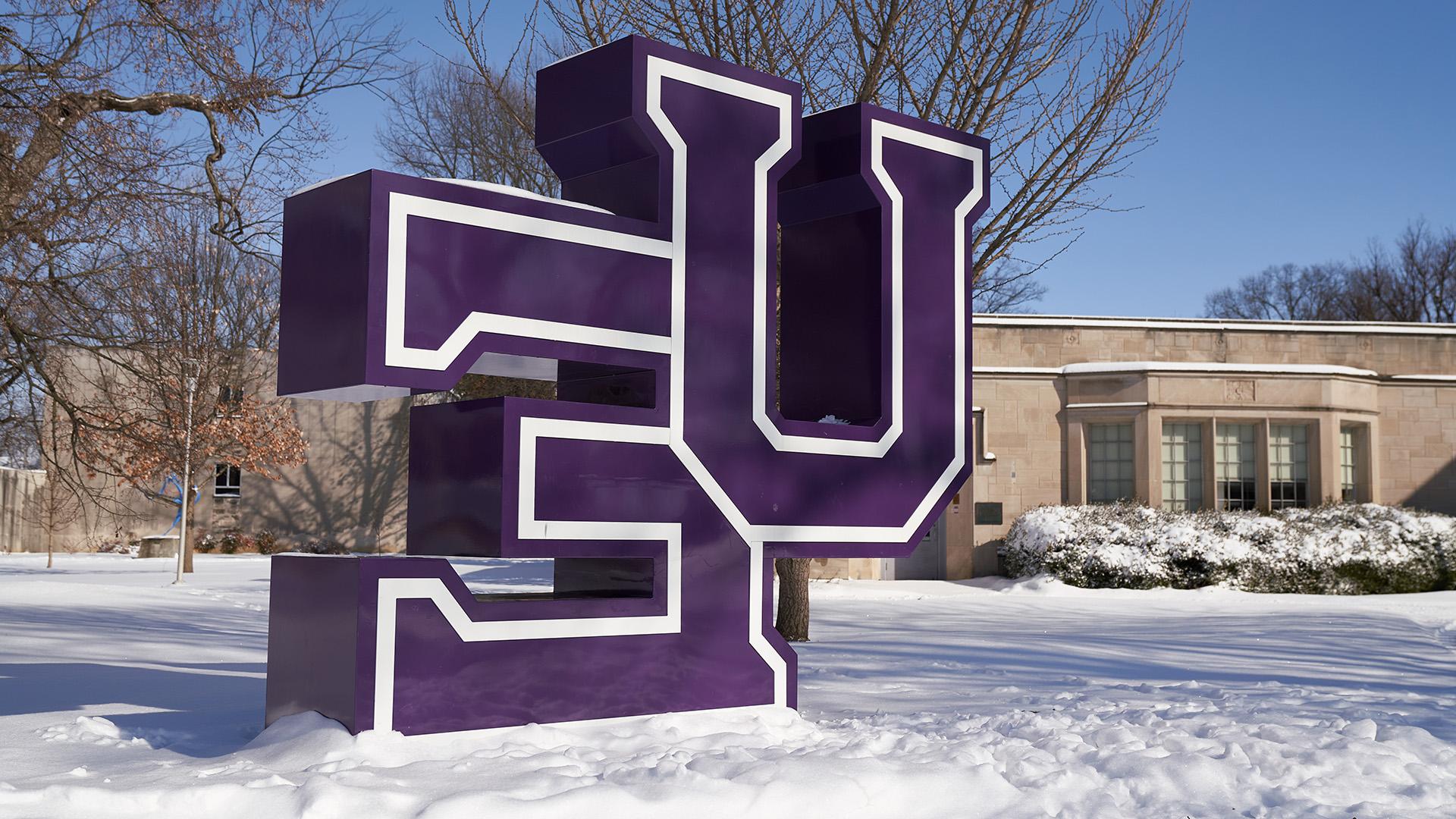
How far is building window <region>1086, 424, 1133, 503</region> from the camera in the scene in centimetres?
2191

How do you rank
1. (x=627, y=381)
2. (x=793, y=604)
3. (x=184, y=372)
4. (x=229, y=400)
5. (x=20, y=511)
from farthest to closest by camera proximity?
(x=20, y=511)
(x=229, y=400)
(x=184, y=372)
(x=793, y=604)
(x=627, y=381)

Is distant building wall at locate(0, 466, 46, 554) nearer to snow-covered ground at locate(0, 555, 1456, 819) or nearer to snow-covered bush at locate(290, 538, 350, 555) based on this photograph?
snow-covered bush at locate(290, 538, 350, 555)

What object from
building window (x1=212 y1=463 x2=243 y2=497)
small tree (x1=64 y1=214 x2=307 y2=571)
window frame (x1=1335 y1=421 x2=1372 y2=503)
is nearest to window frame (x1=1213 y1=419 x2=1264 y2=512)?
window frame (x1=1335 y1=421 x2=1372 y2=503)

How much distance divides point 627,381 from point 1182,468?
17664 mm

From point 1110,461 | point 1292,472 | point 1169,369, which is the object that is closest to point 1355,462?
point 1292,472

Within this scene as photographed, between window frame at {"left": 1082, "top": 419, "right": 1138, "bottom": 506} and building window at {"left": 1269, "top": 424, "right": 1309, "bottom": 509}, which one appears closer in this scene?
window frame at {"left": 1082, "top": 419, "right": 1138, "bottom": 506}

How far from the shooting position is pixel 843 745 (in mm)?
5730

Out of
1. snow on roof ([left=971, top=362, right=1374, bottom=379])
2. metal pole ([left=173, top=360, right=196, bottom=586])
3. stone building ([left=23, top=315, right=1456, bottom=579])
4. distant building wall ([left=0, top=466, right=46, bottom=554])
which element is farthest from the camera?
distant building wall ([left=0, top=466, right=46, bottom=554])

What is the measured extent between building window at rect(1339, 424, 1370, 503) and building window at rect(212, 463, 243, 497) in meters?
25.3

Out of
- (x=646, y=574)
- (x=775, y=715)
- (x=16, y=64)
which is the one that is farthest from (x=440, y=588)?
(x=16, y=64)

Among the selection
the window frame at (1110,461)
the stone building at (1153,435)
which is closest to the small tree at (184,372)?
the stone building at (1153,435)

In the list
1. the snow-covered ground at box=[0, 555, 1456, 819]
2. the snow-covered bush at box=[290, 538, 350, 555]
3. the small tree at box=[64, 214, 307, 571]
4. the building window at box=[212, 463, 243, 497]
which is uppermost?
the small tree at box=[64, 214, 307, 571]

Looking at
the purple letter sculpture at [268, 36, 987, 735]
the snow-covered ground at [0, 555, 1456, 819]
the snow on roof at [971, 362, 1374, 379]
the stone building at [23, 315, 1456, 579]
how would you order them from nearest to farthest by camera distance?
the snow-covered ground at [0, 555, 1456, 819] < the purple letter sculpture at [268, 36, 987, 735] < the snow on roof at [971, 362, 1374, 379] < the stone building at [23, 315, 1456, 579]

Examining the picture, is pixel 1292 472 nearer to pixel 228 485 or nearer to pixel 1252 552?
pixel 1252 552
